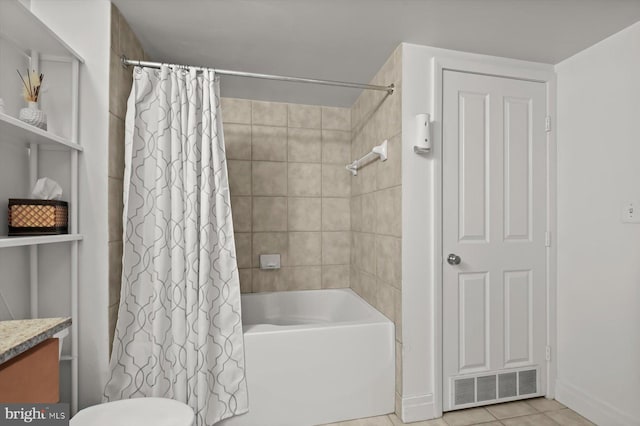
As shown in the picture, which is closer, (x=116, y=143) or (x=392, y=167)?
(x=116, y=143)

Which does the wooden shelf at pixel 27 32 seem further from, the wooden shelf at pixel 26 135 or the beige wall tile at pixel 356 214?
the beige wall tile at pixel 356 214

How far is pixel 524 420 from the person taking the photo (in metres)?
1.84

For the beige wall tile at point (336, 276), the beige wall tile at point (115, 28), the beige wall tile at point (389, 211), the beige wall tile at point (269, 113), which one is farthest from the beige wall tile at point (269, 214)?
the beige wall tile at point (115, 28)

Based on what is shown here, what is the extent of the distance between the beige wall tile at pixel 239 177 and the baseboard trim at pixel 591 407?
8.84 feet

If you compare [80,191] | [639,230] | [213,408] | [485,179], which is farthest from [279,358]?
[639,230]

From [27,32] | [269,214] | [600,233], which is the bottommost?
[600,233]

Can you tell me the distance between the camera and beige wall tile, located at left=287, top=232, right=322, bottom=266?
2.89m

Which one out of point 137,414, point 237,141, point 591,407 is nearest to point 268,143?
point 237,141

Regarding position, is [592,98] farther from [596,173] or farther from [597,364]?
[597,364]

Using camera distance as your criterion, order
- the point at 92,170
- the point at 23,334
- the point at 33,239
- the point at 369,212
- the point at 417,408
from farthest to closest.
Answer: the point at 369,212
the point at 417,408
the point at 92,170
the point at 33,239
the point at 23,334

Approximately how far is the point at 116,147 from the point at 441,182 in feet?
5.97

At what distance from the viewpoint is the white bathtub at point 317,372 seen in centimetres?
177

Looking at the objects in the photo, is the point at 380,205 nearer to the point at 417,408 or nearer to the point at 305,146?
the point at 305,146

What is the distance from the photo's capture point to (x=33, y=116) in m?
1.26
